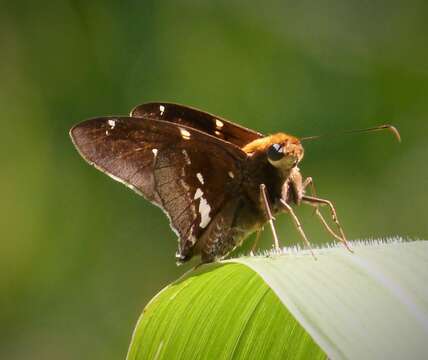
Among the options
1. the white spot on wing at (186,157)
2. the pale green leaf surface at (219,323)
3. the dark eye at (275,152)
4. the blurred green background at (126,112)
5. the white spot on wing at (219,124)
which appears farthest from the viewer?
the blurred green background at (126,112)

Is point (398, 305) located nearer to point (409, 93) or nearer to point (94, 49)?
point (409, 93)

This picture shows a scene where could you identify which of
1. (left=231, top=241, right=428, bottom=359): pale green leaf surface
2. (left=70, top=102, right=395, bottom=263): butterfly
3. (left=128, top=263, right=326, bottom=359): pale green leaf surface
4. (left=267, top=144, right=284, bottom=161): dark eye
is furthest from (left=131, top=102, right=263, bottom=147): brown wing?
(left=231, top=241, right=428, bottom=359): pale green leaf surface

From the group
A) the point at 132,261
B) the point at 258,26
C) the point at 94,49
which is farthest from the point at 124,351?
the point at 258,26

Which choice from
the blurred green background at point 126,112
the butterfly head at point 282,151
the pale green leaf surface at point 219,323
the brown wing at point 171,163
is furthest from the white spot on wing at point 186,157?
the blurred green background at point 126,112

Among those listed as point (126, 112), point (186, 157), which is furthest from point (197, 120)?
point (126, 112)

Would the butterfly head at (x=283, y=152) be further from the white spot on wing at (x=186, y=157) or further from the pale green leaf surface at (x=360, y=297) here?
the pale green leaf surface at (x=360, y=297)

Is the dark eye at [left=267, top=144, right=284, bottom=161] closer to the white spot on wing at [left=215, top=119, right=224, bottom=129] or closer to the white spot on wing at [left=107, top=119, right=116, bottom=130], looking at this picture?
the white spot on wing at [left=215, top=119, right=224, bottom=129]

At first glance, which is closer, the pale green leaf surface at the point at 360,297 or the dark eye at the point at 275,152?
the pale green leaf surface at the point at 360,297
